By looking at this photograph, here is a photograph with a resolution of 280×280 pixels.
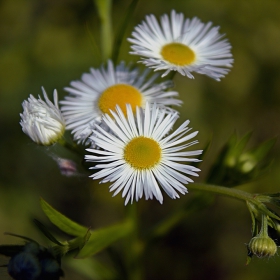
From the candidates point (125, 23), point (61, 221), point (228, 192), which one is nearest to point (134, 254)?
point (61, 221)

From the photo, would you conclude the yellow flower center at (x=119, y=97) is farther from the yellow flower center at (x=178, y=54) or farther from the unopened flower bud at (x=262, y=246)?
the unopened flower bud at (x=262, y=246)

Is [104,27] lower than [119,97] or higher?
higher

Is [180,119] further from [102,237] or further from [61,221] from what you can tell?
[61,221]

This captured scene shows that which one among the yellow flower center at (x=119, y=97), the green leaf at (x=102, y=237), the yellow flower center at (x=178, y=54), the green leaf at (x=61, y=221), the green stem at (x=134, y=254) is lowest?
the green stem at (x=134, y=254)

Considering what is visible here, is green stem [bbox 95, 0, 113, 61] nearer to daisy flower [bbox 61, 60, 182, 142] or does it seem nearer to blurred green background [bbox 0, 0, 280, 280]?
daisy flower [bbox 61, 60, 182, 142]

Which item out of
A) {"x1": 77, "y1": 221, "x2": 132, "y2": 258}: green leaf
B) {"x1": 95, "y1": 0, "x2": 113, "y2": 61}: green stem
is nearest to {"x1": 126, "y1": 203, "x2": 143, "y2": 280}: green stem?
{"x1": 77, "y1": 221, "x2": 132, "y2": 258}: green leaf

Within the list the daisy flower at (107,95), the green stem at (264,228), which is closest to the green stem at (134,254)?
the daisy flower at (107,95)
